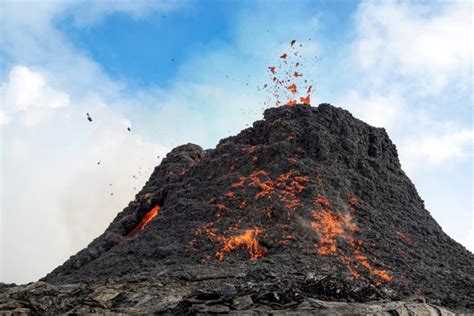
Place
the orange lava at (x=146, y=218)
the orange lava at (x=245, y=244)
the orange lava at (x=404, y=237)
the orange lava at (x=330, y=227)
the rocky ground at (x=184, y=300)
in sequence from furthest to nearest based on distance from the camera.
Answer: the orange lava at (x=146, y=218), the orange lava at (x=404, y=237), the orange lava at (x=330, y=227), the orange lava at (x=245, y=244), the rocky ground at (x=184, y=300)

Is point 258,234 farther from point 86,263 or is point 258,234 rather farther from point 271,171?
point 86,263

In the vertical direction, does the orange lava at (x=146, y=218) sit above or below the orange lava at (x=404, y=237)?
above

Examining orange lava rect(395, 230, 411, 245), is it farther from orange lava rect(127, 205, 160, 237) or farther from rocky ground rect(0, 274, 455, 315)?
orange lava rect(127, 205, 160, 237)

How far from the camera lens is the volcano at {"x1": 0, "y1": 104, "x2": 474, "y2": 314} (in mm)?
30094

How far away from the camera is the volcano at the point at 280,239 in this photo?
3009 cm

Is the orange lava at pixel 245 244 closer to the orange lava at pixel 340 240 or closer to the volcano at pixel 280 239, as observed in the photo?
the volcano at pixel 280 239

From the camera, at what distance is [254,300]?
89.0 ft

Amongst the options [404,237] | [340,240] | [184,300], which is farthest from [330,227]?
[184,300]

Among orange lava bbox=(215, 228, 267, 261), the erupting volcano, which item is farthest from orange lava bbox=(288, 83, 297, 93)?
orange lava bbox=(215, 228, 267, 261)

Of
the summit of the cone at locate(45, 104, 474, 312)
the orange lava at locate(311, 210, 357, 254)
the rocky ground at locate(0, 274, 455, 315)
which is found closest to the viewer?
the rocky ground at locate(0, 274, 455, 315)

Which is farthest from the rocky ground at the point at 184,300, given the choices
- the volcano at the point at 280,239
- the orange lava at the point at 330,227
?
the orange lava at the point at 330,227

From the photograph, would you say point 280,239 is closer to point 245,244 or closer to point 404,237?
point 245,244

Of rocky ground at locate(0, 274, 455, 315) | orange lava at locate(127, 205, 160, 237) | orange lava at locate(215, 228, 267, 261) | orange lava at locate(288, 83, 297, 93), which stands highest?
orange lava at locate(288, 83, 297, 93)

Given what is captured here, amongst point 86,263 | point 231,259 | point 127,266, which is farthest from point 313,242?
point 86,263
